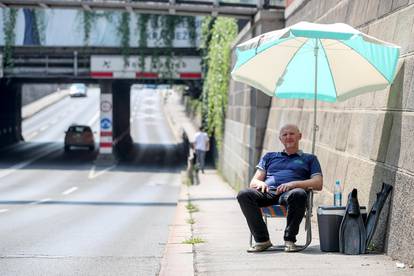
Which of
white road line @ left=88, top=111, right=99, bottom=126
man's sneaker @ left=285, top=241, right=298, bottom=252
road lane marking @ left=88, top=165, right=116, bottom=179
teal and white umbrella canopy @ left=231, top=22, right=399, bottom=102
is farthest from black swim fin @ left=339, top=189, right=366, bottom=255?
white road line @ left=88, top=111, right=99, bottom=126

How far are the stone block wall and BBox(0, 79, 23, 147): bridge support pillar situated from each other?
32587 mm

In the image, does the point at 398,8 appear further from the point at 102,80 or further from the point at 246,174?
the point at 102,80

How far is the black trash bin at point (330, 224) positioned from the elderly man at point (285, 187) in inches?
7.8

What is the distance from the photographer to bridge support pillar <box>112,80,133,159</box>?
42737 mm

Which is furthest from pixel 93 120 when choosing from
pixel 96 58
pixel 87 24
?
pixel 87 24

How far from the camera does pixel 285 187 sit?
7.43m

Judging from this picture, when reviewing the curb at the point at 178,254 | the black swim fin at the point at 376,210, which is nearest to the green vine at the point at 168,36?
the curb at the point at 178,254

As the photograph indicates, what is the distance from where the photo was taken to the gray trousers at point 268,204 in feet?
23.7

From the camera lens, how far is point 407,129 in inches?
265

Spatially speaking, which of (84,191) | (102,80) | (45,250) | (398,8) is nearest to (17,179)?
(84,191)

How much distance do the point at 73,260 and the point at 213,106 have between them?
19.0 m

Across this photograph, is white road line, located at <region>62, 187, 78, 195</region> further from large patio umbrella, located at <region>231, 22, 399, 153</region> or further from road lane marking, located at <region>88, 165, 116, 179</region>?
large patio umbrella, located at <region>231, 22, 399, 153</region>

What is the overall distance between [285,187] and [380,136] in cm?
108

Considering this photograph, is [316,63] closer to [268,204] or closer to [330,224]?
[268,204]
